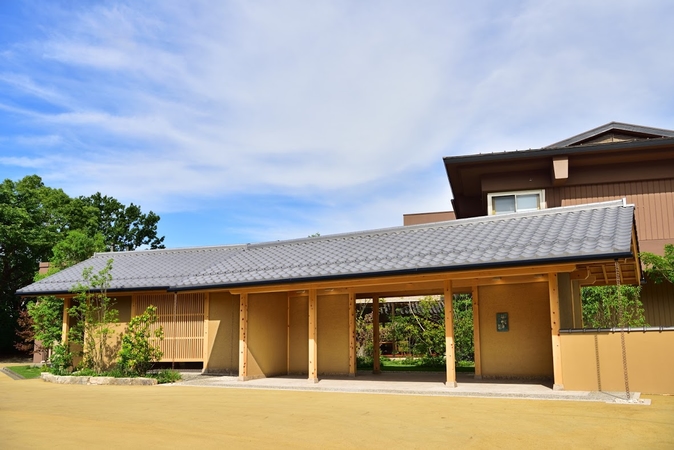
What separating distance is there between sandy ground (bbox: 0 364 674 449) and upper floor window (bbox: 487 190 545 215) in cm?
789

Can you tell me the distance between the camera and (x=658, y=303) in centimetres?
1703

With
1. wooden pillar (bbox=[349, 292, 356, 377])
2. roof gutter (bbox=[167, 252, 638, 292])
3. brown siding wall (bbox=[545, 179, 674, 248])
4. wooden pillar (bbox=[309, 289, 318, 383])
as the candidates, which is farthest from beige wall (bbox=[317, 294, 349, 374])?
brown siding wall (bbox=[545, 179, 674, 248])

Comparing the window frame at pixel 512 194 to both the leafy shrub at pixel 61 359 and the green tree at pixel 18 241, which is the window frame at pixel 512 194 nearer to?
the leafy shrub at pixel 61 359

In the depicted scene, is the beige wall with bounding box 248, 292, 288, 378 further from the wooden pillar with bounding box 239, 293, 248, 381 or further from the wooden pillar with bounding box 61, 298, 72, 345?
the wooden pillar with bounding box 61, 298, 72, 345

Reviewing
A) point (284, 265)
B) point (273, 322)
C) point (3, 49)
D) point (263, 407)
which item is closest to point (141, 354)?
point (273, 322)

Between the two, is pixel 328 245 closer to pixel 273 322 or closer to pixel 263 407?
pixel 273 322

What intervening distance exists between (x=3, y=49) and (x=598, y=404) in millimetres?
12387

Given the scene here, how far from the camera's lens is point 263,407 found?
9562mm

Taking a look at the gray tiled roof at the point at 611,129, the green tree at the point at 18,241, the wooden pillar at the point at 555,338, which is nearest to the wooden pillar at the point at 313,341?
the wooden pillar at the point at 555,338

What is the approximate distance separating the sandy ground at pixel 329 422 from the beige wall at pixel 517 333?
11.7ft

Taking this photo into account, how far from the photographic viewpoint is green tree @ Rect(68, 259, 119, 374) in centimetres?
1683

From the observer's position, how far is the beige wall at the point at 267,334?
14.8 metres

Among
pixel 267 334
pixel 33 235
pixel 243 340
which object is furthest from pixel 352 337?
pixel 33 235

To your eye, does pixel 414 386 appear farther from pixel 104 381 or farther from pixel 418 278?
pixel 104 381
